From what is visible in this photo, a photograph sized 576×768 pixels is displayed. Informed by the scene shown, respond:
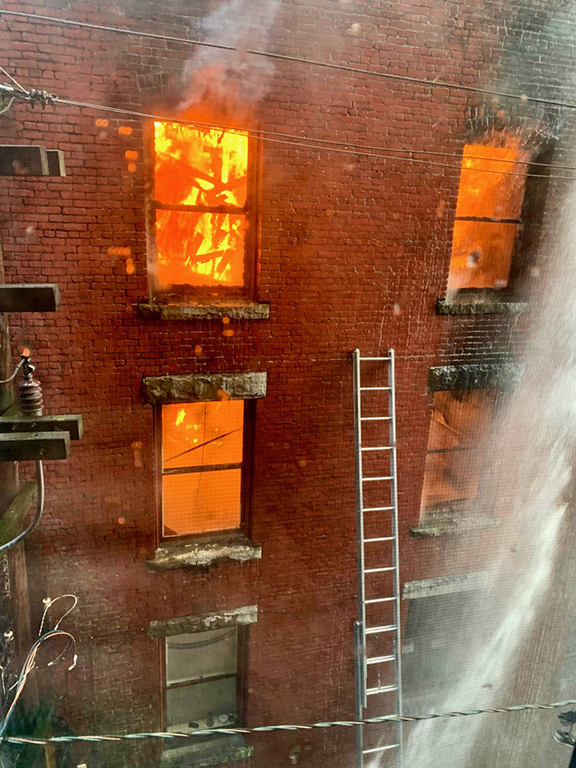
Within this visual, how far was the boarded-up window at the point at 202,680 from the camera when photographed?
6156 mm

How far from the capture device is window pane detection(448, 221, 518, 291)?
18.4 feet

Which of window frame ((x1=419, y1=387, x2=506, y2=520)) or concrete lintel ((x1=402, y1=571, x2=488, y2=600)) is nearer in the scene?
window frame ((x1=419, y1=387, x2=506, y2=520))

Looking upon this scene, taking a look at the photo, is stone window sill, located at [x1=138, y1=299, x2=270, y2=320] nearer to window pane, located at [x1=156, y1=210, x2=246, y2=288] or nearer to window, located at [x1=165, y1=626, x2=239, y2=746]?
window pane, located at [x1=156, y1=210, x2=246, y2=288]

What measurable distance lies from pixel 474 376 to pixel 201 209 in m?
3.49

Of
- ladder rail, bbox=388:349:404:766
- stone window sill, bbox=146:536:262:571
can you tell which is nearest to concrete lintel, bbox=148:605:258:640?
stone window sill, bbox=146:536:262:571

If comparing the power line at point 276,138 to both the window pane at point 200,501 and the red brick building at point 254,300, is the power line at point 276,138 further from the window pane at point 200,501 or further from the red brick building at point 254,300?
the window pane at point 200,501

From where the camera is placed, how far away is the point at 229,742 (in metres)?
6.20

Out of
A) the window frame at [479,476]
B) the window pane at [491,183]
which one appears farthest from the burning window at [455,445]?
the window pane at [491,183]

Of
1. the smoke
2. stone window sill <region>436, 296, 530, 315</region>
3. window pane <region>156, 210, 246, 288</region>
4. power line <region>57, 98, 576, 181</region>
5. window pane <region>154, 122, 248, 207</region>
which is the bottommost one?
stone window sill <region>436, 296, 530, 315</region>

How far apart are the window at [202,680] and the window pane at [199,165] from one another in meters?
4.97

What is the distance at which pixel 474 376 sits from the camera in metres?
5.75

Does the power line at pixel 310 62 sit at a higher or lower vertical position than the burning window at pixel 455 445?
higher

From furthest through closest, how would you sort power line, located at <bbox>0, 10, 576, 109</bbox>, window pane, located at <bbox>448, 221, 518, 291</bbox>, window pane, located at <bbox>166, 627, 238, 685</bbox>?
window pane, located at <bbox>166, 627, 238, 685</bbox> → window pane, located at <bbox>448, 221, 518, 291</bbox> → power line, located at <bbox>0, 10, 576, 109</bbox>

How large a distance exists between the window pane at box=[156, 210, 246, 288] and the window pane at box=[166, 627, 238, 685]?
419 cm
